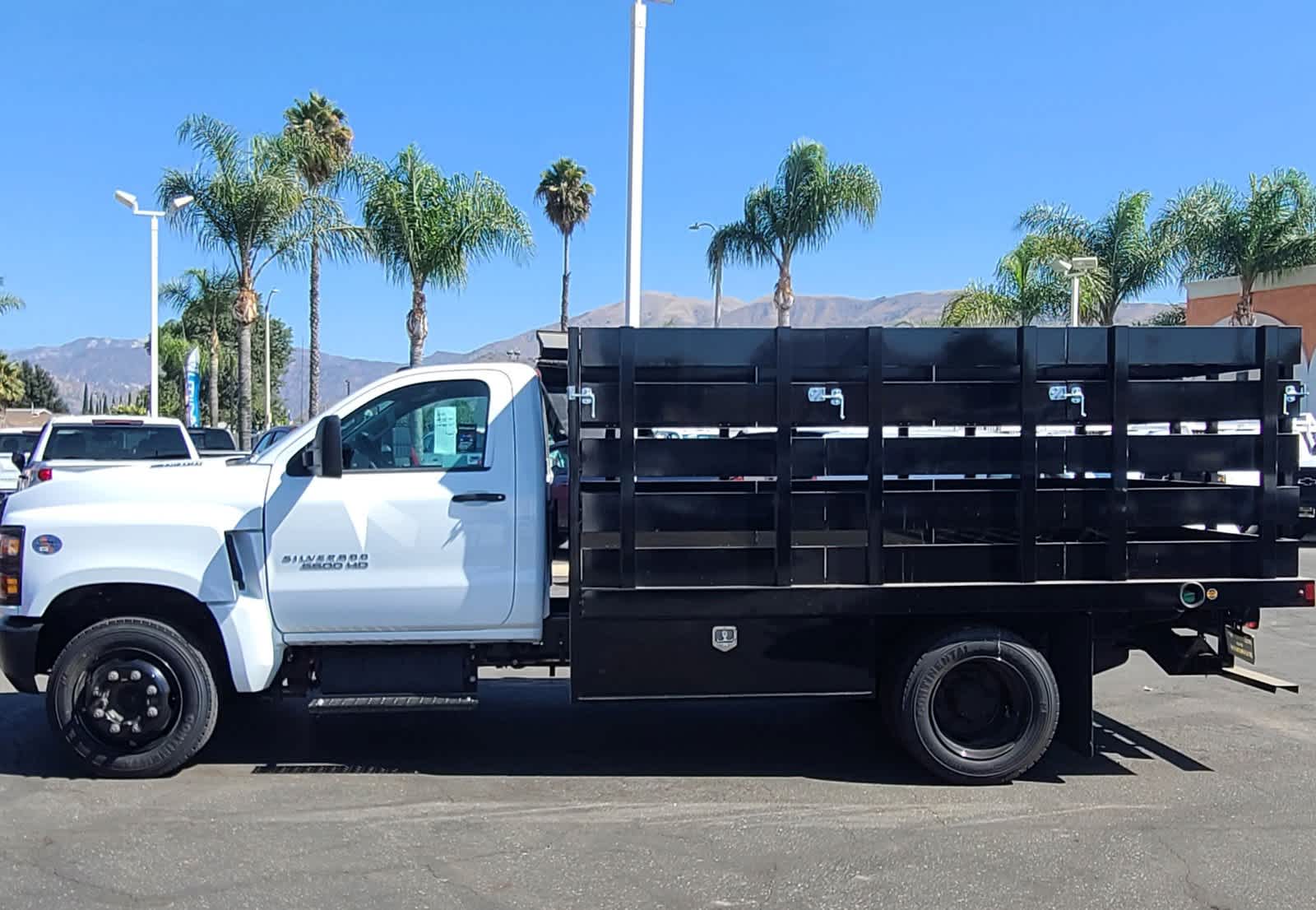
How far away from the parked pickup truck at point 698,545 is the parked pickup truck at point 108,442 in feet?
27.8

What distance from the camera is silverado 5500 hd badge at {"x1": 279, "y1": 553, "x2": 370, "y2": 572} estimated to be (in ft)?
19.3

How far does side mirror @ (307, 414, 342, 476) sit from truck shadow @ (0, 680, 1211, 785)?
1711mm

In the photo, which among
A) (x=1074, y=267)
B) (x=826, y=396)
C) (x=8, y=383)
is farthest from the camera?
(x=8, y=383)

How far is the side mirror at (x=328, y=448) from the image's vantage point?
575cm

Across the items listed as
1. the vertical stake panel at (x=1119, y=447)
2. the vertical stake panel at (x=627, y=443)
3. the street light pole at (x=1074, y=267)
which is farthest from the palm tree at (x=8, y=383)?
the vertical stake panel at (x=1119, y=447)

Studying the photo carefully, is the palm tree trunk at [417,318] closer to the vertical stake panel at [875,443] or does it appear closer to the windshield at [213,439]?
the windshield at [213,439]

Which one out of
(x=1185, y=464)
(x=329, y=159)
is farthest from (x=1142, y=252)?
(x=1185, y=464)

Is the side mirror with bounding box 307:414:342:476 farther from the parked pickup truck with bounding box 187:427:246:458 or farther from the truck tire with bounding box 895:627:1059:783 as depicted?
the parked pickup truck with bounding box 187:427:246:458

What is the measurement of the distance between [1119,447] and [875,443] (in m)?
1.27

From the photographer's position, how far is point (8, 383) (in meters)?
58.8

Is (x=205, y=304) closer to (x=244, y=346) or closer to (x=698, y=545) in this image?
(x=244, y=346)

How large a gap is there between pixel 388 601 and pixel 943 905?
10.2ft

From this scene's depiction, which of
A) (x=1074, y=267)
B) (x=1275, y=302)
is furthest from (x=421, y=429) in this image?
(x=1275, y=302)

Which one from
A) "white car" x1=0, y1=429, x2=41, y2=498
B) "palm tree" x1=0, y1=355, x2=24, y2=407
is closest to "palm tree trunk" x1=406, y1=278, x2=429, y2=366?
"white car" x1=0, y1=429, x2=41, y2=498
